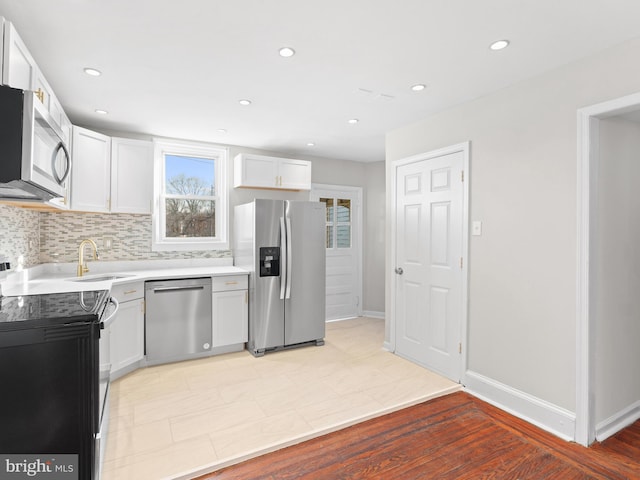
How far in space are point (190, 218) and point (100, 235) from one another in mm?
959

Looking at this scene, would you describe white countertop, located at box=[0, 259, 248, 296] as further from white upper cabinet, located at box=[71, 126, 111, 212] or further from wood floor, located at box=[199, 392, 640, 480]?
wood floor, located at box=[199, 392, 640, 480]

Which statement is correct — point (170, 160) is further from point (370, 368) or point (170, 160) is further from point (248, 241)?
point (370, 368)

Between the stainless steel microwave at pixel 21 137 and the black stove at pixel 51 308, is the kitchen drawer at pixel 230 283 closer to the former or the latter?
the black stove at pixel 51 308

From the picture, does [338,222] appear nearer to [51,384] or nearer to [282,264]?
[282,264]

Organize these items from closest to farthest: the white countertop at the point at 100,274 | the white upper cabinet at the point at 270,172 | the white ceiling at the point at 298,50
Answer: the white ceiling at the point at 298,50, the white countertop at the point at 100,274, the white upper cabinet at the point at 270,172

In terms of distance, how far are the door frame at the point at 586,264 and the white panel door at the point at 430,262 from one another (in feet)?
2.95

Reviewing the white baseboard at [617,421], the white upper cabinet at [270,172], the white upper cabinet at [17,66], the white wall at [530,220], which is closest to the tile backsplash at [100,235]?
the white upper cabinet at [270,172]

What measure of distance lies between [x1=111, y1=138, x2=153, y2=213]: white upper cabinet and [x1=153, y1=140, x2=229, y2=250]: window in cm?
32

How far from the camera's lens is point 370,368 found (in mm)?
3270

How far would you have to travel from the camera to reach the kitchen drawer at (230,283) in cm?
361

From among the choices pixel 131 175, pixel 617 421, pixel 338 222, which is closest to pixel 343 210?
pixel 338 222

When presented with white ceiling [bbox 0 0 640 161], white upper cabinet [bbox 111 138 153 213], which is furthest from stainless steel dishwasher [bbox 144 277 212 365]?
white ceiling [bbox 0 0 640 161]

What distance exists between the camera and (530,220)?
2438 millimetres

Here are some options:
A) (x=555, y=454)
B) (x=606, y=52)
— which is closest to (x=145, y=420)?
(x=555, y=454)
